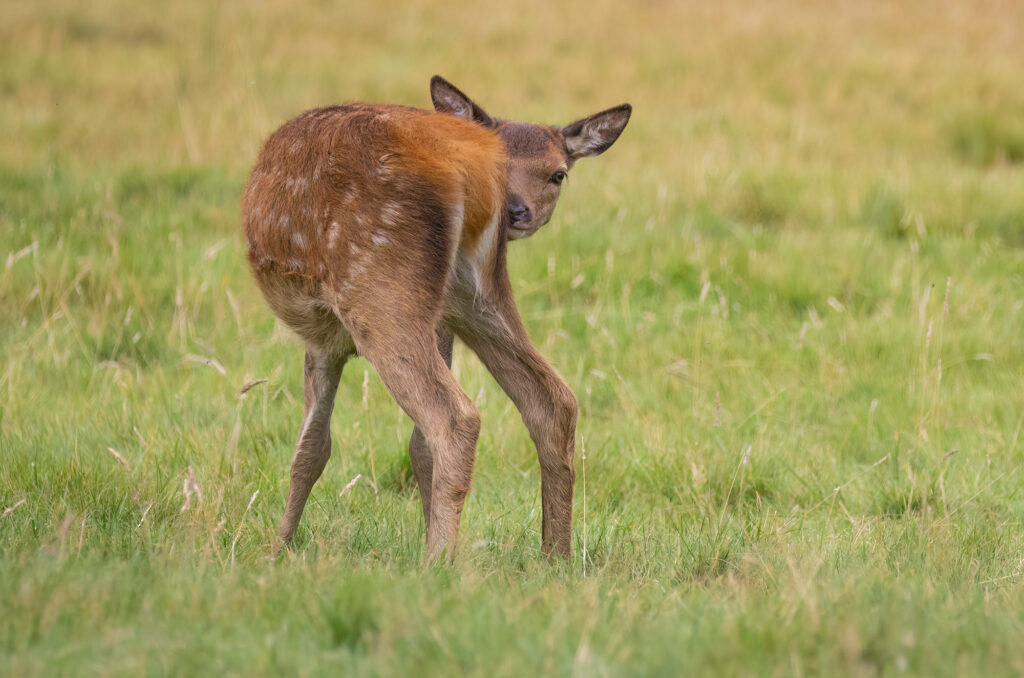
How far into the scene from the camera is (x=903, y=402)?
538 centimetres

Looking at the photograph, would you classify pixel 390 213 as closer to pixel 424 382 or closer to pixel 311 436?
pixel 424 382

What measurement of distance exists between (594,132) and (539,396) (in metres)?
1.28

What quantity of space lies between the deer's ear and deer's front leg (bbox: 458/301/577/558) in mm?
1078

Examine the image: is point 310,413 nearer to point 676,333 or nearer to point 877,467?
point 877,467

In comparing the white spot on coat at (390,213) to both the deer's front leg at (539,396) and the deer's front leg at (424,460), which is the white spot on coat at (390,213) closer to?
the deer's front leg at (539,396)

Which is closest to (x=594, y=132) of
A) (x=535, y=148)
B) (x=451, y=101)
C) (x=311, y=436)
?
(x=535, y=148)

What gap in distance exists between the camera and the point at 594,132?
4.41m

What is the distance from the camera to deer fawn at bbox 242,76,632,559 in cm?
309

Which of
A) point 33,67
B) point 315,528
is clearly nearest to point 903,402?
point 315,528

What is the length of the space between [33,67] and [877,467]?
8.95 metres

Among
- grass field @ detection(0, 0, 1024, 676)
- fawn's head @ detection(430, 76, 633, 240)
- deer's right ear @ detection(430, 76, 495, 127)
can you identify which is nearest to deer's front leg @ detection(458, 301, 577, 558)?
grass field @ detection(0, 0, 1024, 676)

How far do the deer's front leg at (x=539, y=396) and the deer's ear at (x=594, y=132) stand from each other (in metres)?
1.08

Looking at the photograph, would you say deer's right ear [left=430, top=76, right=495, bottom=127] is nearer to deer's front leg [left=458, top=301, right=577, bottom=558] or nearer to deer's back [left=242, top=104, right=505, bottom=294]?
deer's back [left=242, top=104, right=505, bottom=294]

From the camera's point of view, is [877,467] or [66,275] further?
[66,275]
